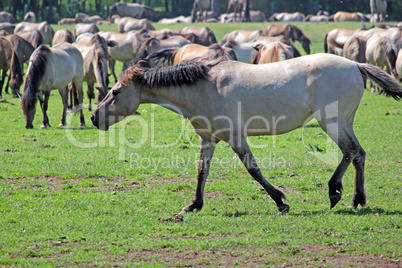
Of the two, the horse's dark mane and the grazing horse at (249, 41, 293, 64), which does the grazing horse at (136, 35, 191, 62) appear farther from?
the horse's dark mane

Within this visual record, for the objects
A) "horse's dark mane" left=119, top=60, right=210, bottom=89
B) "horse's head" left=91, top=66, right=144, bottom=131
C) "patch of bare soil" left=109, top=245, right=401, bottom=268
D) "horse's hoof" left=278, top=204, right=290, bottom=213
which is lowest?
"horse's hoof" left=278, top=204, right=290, bottom=213

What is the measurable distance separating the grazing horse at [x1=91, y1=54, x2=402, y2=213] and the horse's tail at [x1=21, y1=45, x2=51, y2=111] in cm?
606

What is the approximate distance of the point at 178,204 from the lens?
657cm

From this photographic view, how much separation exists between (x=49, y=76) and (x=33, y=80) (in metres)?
0.61

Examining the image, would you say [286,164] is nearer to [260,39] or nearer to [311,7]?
[260,39]

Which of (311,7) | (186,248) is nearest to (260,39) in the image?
(186,248)

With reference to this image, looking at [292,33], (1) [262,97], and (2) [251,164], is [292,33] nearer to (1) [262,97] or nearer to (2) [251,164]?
(1) [262,97]

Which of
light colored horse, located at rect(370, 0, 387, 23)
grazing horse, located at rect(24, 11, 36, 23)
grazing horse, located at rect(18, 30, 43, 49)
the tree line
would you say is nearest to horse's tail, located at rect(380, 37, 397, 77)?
grazing horse, located at rect(18, 30, 43, 49)

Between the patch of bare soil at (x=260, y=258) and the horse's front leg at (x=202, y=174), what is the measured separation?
1.38 m

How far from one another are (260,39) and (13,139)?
13480 mm

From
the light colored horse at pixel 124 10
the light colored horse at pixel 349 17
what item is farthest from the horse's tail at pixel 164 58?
the light colored horse at pixel 124 10

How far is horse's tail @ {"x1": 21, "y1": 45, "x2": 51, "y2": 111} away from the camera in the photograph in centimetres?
1162

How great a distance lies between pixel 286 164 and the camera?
8844 mm

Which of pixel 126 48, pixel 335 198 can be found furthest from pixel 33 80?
pixel 126 48
